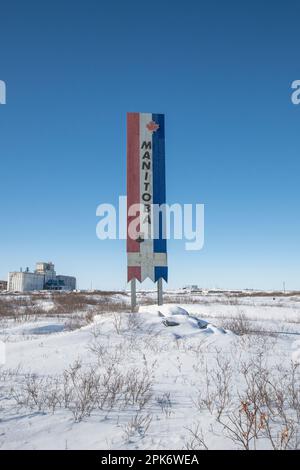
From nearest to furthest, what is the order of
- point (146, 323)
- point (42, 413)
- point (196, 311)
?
point (42, 413), point (146, 323), point (196, 311)

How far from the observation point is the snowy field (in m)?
3.39

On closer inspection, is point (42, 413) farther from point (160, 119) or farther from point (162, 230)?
point (160, 119)

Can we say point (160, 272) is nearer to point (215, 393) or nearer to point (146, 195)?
point (146, 195)

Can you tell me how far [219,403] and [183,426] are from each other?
0.91 metres

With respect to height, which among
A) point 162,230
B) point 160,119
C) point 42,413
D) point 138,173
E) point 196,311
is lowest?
point 196,311

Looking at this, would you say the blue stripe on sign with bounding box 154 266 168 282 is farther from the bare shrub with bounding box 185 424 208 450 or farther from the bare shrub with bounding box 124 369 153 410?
the bare shrub with bounding box 185 424 208 450

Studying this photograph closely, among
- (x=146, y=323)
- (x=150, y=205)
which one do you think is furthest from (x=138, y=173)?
(x=146, y=323)

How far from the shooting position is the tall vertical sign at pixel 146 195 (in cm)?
1322

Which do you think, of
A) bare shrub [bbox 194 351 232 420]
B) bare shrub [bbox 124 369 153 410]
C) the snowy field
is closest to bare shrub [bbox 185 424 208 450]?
the snowy field

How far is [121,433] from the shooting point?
351 cm

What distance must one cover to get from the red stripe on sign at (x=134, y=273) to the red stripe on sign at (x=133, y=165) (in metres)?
0.63

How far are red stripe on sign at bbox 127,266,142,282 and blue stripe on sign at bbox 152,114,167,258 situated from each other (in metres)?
0.96

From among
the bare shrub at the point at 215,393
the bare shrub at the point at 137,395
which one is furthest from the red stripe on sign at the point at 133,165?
the bare shrub at the point at 137,395

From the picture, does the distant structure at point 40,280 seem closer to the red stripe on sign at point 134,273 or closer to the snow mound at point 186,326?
the red stripe on sign at point 134,273
